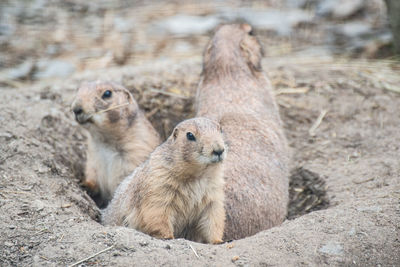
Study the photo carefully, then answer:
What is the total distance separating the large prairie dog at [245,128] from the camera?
4.91 metres

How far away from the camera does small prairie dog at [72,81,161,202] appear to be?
5762 millimetres

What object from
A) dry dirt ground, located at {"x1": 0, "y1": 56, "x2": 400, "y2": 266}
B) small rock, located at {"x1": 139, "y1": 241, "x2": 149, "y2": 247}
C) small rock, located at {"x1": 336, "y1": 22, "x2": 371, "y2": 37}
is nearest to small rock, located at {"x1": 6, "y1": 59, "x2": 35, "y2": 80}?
dry dirt ground, located at {"x1": 0, "y1": 56, "x2": 400, "y2": 266}

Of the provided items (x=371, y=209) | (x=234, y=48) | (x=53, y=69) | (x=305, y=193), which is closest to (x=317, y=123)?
(x=305, y=193)

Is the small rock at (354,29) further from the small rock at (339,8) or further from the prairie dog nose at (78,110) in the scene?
the prairie dog nose at (78,110)

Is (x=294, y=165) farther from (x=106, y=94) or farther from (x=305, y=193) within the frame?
(x=106, y=94)

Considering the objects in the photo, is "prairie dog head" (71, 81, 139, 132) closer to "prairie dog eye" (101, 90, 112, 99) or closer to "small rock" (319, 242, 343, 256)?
"prairie dog eye" (101, 90, 112, 99)

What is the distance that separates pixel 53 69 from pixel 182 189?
561cm

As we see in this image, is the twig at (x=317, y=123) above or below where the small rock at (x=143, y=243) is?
below

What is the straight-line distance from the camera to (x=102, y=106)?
5770 mm

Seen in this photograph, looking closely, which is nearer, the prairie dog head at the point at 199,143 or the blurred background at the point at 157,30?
the prairie dog head at the point at 199,143

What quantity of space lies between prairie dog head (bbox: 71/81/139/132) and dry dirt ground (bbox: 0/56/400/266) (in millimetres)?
660

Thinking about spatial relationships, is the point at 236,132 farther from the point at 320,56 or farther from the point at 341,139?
the point at 320,56

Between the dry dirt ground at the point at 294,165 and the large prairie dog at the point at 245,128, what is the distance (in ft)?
1.53

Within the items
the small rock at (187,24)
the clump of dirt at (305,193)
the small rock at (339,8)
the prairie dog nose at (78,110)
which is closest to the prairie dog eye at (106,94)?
the prairie dog nose at (78,110)
